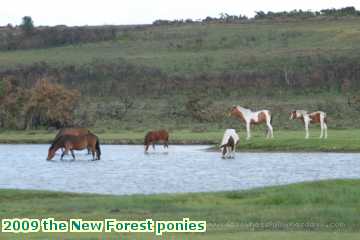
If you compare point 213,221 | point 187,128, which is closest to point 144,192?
point 213,221

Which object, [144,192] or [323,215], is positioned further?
[144,192]

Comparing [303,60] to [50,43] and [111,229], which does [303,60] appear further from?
[111,229]

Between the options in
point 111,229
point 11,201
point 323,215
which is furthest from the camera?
point 11,201

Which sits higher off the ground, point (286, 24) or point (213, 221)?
point (286, 24)

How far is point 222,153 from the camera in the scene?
39.9 metres

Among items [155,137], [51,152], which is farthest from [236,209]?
[155,137]

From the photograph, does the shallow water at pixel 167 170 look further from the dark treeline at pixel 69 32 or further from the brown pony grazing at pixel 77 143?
the dark treeline at pixel 69 32

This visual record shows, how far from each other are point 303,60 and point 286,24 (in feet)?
74.5

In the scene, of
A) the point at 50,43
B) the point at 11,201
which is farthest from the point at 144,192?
the point at 50,43

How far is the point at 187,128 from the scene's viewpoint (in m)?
56.2

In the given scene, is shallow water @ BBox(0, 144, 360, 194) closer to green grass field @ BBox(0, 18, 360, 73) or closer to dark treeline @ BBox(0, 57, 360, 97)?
dark treeline @ BBox(0, 57, 360, 97)

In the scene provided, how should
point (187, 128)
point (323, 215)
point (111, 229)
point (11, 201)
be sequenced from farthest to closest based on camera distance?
point (187, 128) < point (11, 201) < point (323, 215) < point (111, 229)

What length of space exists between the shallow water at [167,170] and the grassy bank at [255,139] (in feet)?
4.49

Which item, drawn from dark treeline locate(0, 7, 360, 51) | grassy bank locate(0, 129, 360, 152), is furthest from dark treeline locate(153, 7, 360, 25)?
grassy bank locate(0, 129, 360, 152)
